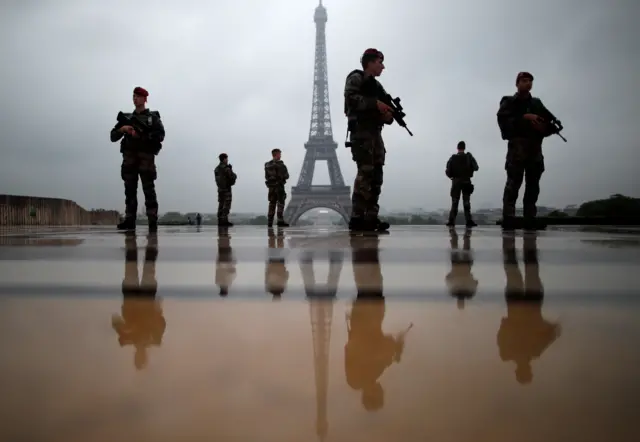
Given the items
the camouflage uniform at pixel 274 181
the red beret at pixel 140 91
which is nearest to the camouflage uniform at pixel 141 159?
the red beret at pixel 140 91

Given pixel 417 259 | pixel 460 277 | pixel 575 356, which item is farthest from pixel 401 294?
pixel 417 259

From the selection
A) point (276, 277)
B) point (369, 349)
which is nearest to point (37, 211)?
point (276, 277)

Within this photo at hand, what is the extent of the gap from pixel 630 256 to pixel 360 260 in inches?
46.8

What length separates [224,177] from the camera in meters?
10.2

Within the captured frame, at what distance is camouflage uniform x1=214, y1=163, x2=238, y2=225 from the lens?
398 inches

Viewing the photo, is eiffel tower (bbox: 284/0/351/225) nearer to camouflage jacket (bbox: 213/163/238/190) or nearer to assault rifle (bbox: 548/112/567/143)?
camouflage jacket (bbox: 213/163/238/190)

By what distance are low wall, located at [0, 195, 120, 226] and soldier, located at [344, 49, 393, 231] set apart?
39.9 ft

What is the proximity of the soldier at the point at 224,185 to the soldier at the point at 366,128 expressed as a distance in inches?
231

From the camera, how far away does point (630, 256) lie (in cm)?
182

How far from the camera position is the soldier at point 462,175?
28.3 feet

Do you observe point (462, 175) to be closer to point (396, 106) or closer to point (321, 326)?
point (396, 106)

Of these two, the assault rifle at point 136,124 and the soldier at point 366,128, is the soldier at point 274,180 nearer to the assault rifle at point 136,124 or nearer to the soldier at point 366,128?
the assault rifle at point 136,124

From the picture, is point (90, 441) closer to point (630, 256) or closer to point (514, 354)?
point (514, 354)

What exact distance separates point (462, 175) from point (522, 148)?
10.3 ft
